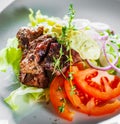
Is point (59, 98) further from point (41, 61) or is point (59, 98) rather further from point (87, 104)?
point (41, 61)

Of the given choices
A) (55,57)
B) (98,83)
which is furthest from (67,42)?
(98,83)

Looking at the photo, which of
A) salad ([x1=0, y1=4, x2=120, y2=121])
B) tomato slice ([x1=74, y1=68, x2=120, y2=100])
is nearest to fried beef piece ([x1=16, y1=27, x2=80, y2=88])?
salad ([x1=0, y1=4, x2=120, y2=121])

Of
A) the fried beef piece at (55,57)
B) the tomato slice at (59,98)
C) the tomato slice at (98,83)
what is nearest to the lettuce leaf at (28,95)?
the tomato slice at (59,98)

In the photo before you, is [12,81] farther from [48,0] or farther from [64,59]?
[48,0]

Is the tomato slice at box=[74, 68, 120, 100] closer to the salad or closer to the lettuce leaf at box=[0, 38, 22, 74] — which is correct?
the salad

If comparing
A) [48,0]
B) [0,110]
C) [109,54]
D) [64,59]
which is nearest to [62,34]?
[64,59]

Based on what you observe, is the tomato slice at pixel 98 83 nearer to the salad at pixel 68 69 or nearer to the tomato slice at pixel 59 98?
the salad at pixel 68 69
